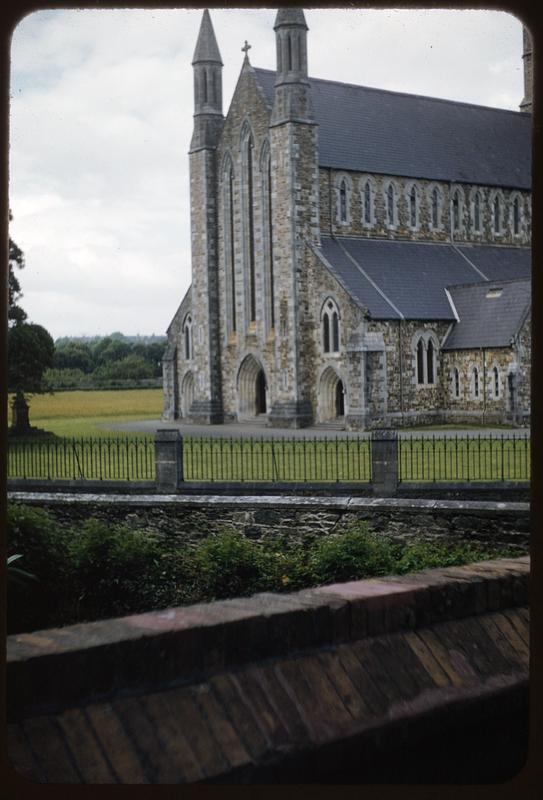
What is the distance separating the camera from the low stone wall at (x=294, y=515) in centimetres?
1409

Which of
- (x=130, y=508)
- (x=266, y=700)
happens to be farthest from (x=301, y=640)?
(x=130, y=508)

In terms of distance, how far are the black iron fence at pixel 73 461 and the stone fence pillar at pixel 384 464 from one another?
164 inches

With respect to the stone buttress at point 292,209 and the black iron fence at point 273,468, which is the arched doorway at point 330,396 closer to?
the stone buttress at point 292,209

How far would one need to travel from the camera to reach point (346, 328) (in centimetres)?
3150

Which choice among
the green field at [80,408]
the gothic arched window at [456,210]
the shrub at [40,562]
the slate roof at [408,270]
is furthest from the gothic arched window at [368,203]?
the shrub at [40,562]

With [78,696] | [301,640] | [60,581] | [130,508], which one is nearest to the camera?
[78,696]

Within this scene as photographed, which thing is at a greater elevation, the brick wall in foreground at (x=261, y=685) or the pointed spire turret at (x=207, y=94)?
the pointed spire turret at (x=207, y=94)

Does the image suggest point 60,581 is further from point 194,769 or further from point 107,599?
point 194,769

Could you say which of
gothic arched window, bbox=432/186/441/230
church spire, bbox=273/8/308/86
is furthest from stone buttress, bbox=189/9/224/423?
gothic arched window, bbox=432/186/441/230

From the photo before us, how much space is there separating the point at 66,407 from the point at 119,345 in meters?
2.41

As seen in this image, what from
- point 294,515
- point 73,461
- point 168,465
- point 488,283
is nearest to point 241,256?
point 488,283

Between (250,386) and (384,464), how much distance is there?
19251 mm

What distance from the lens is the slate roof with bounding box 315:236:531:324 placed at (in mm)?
32062

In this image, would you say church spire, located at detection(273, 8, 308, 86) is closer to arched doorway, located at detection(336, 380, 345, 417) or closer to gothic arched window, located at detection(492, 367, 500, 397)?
arched doorway, located at detection(336, 380, 345, 417)
